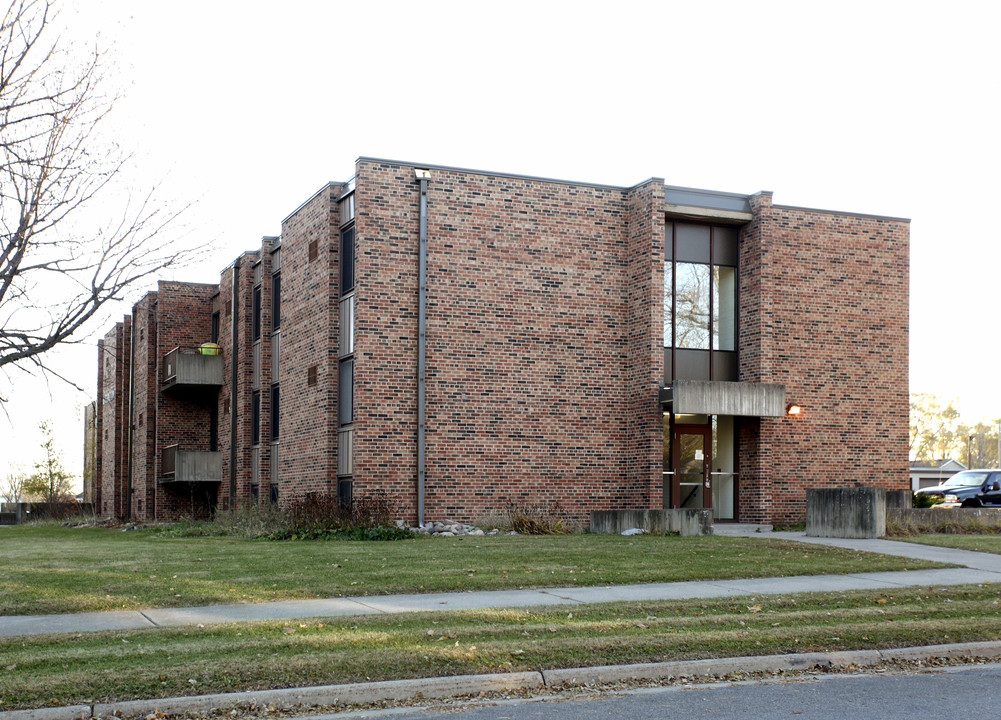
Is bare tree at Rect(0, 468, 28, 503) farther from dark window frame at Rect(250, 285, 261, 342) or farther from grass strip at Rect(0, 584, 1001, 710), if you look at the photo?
grass strip at Rect(0, 584, 1001, 710)

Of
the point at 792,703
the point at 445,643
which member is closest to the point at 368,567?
the point at 445,643

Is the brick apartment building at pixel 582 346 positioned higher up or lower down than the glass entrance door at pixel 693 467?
higher up

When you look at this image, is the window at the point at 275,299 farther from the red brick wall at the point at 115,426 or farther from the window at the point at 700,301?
the red brick wall at the point at 115,426

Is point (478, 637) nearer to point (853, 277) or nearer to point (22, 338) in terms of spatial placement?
point (22, 338)

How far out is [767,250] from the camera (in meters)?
25.7

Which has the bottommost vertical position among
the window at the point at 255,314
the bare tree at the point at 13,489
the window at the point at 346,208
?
the bare tree at the point at 13,489

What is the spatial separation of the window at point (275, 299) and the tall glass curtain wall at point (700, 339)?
11301mm

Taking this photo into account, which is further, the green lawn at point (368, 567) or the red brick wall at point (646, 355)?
the red brick wall at point (646, 355)

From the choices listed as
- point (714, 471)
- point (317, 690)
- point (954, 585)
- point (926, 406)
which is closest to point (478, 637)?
point (317, 690)

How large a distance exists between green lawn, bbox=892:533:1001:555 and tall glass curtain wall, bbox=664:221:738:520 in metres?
6.17

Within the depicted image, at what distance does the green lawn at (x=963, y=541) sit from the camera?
17672 millimetres

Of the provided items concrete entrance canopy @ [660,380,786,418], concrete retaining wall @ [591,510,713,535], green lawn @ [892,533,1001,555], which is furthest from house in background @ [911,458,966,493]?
concrete retaining wall @ [591,510,713,535]

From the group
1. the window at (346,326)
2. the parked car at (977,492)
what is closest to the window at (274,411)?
the window at (346,326)

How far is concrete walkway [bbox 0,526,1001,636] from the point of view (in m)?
10.2
